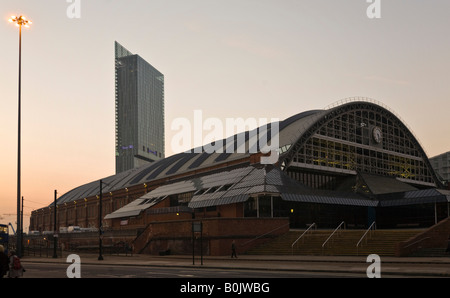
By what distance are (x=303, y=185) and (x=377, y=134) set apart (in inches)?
967

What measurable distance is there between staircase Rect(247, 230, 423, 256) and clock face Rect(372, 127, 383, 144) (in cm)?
3456

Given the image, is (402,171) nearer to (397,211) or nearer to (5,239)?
(397,211)

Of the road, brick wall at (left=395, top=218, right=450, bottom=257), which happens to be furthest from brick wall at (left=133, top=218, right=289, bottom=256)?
the road

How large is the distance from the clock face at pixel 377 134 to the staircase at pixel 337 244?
34556 mm

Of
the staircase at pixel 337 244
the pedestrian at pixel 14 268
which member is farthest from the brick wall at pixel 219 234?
the pedestrian at pixel 14 268

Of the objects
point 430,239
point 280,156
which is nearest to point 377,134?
point 280,156

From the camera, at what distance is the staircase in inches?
1602

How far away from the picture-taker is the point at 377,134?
81438mm

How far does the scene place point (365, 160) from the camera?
79.7 m

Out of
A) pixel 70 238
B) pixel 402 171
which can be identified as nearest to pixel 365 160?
pixel 402 171

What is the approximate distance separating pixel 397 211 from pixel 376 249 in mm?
30286

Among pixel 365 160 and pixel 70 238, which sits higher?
pixel 365 160

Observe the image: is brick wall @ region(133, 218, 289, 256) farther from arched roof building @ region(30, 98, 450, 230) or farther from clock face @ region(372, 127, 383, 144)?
clock face @ region(372, 127, 383, 144)

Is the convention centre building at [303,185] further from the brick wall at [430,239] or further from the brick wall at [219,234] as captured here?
the brick wall at [430,239]
